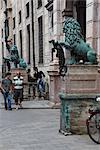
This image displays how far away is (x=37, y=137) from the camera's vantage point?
10961 millimetres

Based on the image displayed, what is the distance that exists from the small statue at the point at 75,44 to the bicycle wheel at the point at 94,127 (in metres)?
2.12

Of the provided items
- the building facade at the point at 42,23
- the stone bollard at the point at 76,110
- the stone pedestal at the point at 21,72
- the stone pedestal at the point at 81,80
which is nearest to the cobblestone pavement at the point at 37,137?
the stone bollard at the point at 76,110

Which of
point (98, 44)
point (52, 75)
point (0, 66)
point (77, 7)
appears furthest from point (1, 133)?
point (0, 66)

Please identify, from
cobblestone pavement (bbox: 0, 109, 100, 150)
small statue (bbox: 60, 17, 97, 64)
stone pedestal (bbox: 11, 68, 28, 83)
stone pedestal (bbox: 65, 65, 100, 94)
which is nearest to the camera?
cobblestone pavement (bbox: 0, 109, 100, 150)

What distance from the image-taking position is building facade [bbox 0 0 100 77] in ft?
53.7

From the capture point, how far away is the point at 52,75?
66.8ft

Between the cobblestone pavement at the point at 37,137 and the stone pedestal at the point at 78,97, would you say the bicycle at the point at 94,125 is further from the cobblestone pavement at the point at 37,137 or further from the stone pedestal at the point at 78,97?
the stone pedestal at the point at 78,97

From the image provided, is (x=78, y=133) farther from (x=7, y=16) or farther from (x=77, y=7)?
(x=7, y=16)

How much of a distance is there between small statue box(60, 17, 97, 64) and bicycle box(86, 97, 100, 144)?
2.09 meters

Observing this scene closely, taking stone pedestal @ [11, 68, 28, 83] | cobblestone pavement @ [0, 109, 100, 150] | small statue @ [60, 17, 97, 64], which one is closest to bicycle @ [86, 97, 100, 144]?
cobblestone pavement @ [0, 109, 100, 150]

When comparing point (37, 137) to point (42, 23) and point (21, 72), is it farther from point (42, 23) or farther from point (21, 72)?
point (42, 23)

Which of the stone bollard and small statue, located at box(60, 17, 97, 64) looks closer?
the stone bollard

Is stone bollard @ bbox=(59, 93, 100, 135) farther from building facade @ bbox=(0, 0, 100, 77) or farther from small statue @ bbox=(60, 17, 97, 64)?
building facade @ bbox=(0, 0, 100, 77)

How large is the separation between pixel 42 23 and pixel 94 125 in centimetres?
1960
